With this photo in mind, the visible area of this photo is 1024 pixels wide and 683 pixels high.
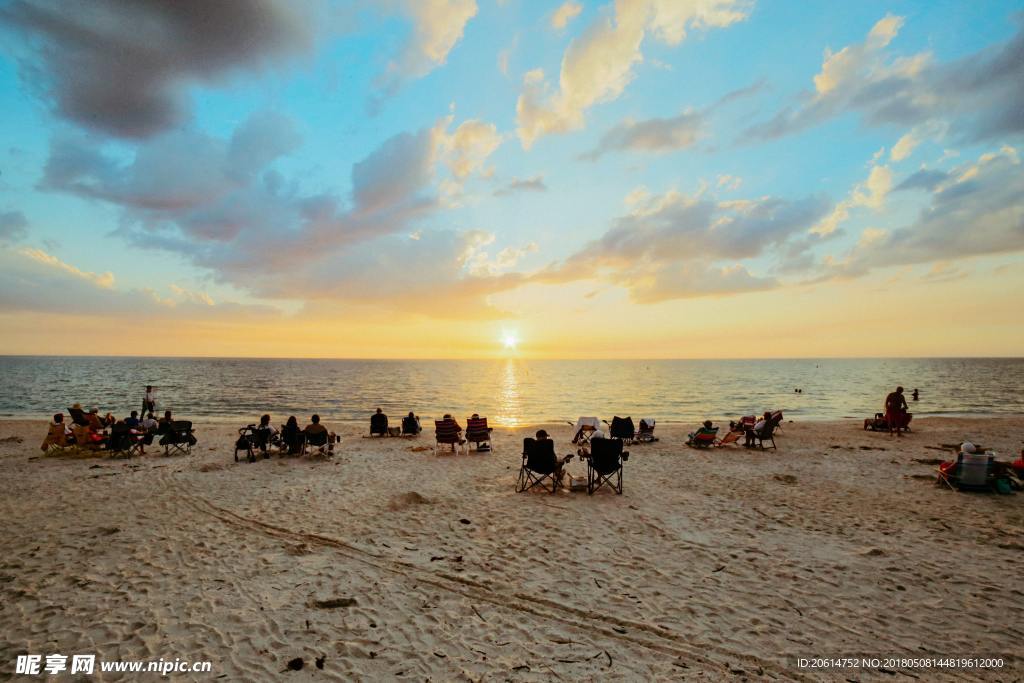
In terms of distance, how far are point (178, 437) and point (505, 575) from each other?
14.5 m

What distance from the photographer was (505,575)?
21.9 feet

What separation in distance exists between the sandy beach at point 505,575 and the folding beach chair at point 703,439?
16.3 feet

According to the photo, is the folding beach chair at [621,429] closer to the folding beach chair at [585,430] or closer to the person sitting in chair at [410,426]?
the folding beach chair at [585,430]

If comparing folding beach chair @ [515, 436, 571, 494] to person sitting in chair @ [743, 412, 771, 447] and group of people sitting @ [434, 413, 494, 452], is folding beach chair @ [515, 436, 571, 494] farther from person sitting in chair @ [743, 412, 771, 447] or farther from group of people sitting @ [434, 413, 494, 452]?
person sitting in chair @ [743, 412, 771, 447]

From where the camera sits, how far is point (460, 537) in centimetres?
809

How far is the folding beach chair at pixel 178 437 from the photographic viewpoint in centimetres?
1543

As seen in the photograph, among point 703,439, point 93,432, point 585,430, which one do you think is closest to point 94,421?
point 93,432

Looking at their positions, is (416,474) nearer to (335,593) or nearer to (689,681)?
(335,593)

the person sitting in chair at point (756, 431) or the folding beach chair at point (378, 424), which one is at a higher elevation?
the person sitting in chair at point (756, 431)

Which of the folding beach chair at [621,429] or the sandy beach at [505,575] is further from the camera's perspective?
the folding beach chair at [621,429]

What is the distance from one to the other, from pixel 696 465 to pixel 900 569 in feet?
24.5

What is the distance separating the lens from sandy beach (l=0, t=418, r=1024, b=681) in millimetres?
4922

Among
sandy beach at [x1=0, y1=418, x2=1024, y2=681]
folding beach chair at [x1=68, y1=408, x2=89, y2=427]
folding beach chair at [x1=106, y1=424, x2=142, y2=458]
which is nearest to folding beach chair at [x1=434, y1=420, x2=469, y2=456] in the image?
sandy beach at [x1=0, y1=418, x2=1024, y2=681]

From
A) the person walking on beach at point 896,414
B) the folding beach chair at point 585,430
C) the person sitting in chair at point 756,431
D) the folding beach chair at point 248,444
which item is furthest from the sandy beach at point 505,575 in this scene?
the person walking on beach at point 896,414
